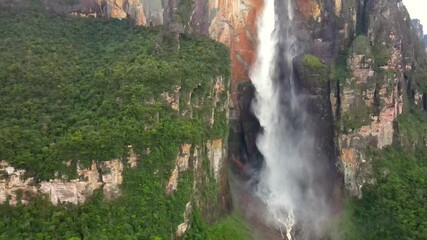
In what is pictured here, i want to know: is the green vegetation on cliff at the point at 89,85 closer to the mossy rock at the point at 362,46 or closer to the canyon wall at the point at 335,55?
the canyon wall at the point at 335,55

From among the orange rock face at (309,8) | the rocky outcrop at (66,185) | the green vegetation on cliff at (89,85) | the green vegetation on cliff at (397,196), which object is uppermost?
the orange rock face at (309,8)

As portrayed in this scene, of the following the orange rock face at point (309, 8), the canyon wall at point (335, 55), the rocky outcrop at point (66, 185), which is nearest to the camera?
the rocky outcrop at point (66, 185)

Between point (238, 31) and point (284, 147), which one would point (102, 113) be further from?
point (238, 31)

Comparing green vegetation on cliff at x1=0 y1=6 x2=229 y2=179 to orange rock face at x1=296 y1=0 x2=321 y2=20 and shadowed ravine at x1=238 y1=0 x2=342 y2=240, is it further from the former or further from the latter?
orange rock face at x1=296 y1=0 x2=321 y2=20

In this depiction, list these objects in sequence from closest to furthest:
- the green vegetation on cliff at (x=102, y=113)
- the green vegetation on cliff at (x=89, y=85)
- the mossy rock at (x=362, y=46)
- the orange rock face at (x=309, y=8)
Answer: the green vegetation on cliff at (x=102, y=113) < the green vegetation on cliff at (x=89, y=85) < the mossy rock at (x=362, y=46) < the orange rock face at (x=309, y=8)

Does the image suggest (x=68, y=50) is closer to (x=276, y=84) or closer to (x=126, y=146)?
(x=126, y=146)

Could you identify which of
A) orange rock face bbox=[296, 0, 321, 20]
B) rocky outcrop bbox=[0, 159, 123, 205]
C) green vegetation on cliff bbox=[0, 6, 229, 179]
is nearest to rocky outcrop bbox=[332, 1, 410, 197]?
orange rock face bbox=[296, 0, 321, 20]

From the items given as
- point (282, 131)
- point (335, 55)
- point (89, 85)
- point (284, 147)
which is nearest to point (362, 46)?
point (335, 55)

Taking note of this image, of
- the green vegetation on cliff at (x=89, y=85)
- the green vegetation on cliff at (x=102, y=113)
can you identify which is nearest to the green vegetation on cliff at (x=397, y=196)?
the green vegetation on cliff at (x=102, y=113)
